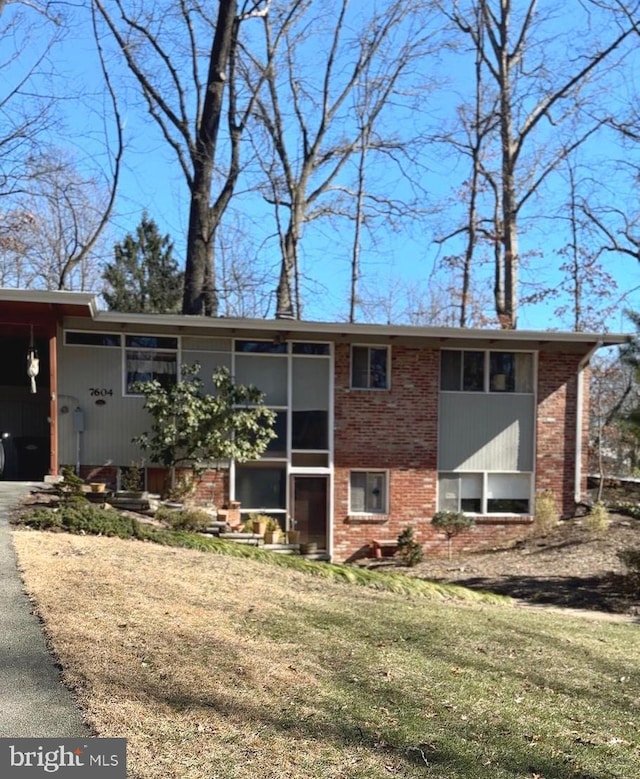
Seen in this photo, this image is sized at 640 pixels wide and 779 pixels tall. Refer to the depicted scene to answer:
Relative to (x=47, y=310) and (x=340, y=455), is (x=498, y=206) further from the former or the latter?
(x=47, y=310)

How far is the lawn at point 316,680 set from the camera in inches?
132

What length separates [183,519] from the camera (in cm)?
1096

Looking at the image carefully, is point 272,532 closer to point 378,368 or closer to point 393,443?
point 393,443

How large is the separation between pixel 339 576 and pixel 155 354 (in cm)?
635

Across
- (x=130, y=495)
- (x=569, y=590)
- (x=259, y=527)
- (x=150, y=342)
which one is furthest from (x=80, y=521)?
(x=569, y=590)

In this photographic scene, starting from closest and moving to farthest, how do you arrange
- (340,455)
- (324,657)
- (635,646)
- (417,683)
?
(417,683) → (324,657) → (635,646) → (340,455)

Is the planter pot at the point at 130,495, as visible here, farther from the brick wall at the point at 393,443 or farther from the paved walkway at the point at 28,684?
the paved walkway at the point at 28,684

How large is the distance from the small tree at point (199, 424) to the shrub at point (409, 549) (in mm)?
3468

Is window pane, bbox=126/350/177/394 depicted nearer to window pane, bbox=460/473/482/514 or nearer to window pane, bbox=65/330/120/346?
window pane, bbox=65/330/120/346

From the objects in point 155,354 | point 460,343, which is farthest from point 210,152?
point 460,343

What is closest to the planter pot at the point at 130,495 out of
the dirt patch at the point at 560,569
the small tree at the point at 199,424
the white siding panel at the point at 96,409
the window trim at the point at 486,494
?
the small tree at the point at 199,424

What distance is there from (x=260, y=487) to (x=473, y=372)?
5.27 metres

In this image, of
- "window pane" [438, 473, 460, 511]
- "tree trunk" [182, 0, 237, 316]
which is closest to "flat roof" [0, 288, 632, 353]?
"window pane" [438, 473, 460, 511]

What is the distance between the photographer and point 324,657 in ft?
16.4
